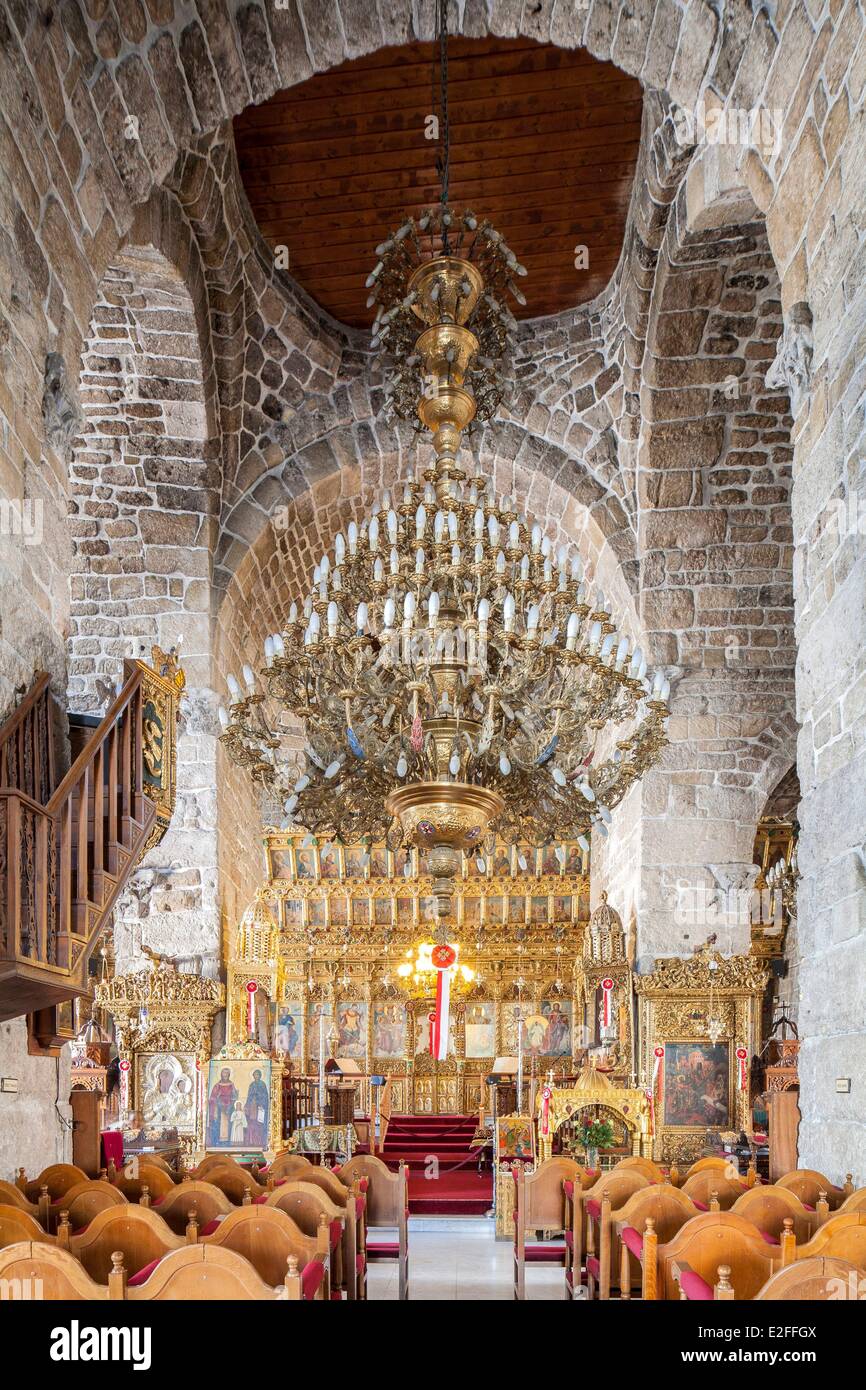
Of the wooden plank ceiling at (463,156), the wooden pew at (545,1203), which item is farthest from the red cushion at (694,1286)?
the wooden plank ceiling at (463,156)

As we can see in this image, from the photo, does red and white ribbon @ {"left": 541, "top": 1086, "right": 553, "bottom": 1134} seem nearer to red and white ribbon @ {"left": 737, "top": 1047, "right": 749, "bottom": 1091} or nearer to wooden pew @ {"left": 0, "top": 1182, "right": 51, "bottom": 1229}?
red and white ribbon @ {"left": 737, "top": 1047, "right": 749, "bottom": 1091}

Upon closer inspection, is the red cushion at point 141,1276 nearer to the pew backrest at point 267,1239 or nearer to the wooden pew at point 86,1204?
the pew backrest at point 267,1239

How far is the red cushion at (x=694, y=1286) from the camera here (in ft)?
11.7

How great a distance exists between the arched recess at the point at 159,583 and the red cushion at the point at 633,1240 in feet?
21.9

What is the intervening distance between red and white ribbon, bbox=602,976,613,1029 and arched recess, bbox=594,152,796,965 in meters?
0.76

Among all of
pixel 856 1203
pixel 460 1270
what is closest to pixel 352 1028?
pixel 460 1270

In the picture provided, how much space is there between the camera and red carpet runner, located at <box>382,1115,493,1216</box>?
1070 cm

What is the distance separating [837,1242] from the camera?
364 cm

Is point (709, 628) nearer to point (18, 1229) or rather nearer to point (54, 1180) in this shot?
point (54, 1180)

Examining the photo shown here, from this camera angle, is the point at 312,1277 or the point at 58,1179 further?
the point at 58,1179

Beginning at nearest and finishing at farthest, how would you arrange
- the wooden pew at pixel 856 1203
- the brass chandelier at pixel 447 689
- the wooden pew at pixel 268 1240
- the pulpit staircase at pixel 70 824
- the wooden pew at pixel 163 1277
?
the wooden pew at pixel 163 1277 < the wooden pew at pixel 856 1203 < the wooden pew at pixel 268 1240 < the pulpit staircase at pixel 70 824 < the brass chandelier at pixel 447 689

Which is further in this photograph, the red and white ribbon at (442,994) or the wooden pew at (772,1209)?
the red and white ribbon at (442,994)

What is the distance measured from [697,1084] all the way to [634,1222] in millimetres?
5395

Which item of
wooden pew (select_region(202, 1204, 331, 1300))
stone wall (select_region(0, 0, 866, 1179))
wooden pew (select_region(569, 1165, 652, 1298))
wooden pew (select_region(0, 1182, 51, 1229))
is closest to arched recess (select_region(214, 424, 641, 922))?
stone wall (select_region(0, 0, 866, 1179))
